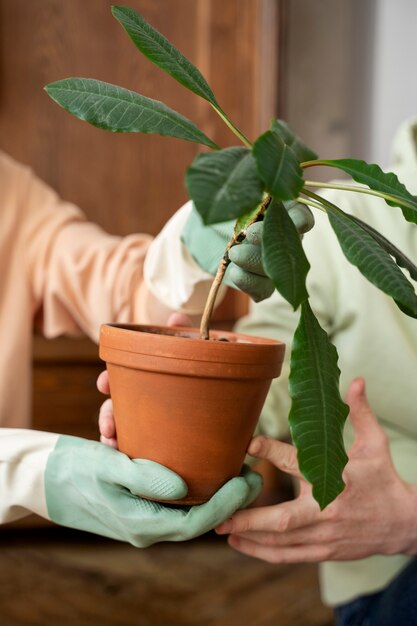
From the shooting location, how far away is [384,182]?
2.10 feet

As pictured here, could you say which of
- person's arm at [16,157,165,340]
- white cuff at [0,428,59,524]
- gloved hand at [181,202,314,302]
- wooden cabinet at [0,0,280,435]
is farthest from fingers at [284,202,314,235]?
wooden cabinet at [0,0,280,435]

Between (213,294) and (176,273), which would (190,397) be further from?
(176,273)

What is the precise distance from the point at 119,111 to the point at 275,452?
0.40 meters

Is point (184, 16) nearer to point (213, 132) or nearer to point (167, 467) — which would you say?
point (213, 132)

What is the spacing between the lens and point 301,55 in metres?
2.31

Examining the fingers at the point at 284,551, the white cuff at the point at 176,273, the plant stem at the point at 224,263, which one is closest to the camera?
the plant stem at the point at 224,263

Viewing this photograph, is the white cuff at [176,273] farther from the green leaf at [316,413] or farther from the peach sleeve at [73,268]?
the green leaf at [316,413]

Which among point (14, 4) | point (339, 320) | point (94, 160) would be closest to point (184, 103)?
point (94, 160)

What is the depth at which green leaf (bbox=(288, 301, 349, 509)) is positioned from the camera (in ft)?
1.96

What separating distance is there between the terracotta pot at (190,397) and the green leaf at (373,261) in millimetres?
145

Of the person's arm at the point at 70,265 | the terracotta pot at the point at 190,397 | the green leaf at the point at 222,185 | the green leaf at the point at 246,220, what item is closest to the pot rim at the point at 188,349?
the terracotta pot at the point at 190,397

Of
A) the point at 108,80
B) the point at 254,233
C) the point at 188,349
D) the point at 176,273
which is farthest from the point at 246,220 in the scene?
the point at 108,80

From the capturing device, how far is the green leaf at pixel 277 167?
53 centimetres

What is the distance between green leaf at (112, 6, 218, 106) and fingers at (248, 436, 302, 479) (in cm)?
36
